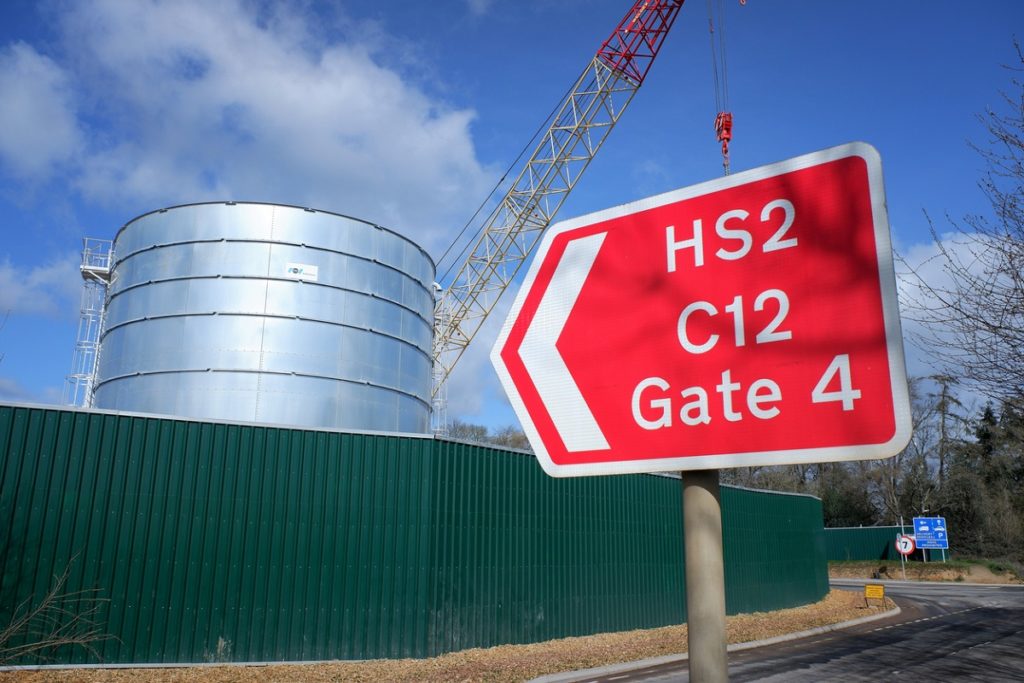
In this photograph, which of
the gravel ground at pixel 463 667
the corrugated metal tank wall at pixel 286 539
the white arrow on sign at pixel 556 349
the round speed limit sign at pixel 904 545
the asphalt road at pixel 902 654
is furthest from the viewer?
the round speed limit sign at pixel 904 545

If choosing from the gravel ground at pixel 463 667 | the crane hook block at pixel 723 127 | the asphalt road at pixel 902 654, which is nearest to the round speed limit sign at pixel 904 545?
the asphalt road at pixel 902 654

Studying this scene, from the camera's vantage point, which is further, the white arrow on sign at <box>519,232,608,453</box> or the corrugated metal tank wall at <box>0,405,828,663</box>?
the corrugated metal tank wall at <box>0,405,828,663</box>

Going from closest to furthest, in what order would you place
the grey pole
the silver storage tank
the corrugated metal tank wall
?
the grey pole < the corrugated metal tank wall < the silver storage tank

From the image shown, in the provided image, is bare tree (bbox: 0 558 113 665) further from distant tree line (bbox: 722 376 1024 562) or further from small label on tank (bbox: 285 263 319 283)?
distant tree line (bbox: 722 376 1024 562)

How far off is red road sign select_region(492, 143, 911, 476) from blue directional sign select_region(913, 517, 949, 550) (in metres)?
52.9

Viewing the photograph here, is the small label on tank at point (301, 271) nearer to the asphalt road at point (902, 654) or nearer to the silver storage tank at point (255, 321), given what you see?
the silver storage tank at point (255, 321)

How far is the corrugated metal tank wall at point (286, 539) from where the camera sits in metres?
12.6

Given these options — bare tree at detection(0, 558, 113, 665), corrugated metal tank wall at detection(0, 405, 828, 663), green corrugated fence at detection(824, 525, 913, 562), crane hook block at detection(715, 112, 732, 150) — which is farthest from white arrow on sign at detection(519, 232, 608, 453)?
green corrugated fence at detection(824, 525, 913, 562)

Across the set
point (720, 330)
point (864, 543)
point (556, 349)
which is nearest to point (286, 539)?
point (556, 349)

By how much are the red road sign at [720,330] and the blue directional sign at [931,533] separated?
5286 cm

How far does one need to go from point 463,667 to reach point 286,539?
4142mm

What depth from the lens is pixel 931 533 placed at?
47250 mm

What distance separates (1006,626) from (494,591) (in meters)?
16.7

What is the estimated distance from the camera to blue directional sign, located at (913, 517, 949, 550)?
154ft
